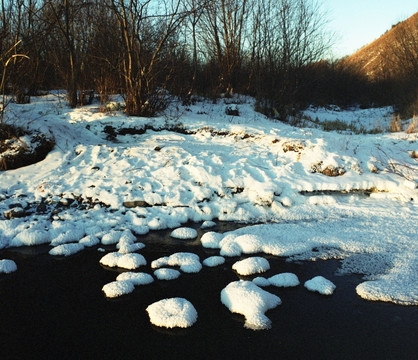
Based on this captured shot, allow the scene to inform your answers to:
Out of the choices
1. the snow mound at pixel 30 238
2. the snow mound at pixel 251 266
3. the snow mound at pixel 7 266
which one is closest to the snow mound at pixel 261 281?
the snow mound at pixel 251 266

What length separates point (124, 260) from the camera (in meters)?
2.64

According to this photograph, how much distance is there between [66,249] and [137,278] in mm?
917

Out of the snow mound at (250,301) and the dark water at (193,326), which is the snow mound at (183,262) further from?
the snow mound at (250,301)

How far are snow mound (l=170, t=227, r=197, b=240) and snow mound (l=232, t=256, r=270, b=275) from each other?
2.47 feet

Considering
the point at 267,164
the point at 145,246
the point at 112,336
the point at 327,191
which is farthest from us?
the point at 267,164

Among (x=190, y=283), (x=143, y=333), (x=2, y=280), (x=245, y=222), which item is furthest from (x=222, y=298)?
(x=2, y=280)

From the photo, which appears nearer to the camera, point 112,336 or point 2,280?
point 112,336

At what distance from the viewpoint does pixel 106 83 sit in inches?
286

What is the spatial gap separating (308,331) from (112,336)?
1.16 m

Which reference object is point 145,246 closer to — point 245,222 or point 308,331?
point 245,222

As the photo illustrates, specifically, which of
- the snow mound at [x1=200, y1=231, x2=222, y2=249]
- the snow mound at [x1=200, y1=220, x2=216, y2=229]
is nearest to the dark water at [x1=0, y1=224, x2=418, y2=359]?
the snow mound at [x1=200, y1=231, x2=222, y2=249]

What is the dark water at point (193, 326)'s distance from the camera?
5.59 feet

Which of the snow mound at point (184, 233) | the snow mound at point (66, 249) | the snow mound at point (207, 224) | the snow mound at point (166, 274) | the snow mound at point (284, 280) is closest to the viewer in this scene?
the snow mound at point (284, 280)

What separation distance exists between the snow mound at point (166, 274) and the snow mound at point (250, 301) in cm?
45
